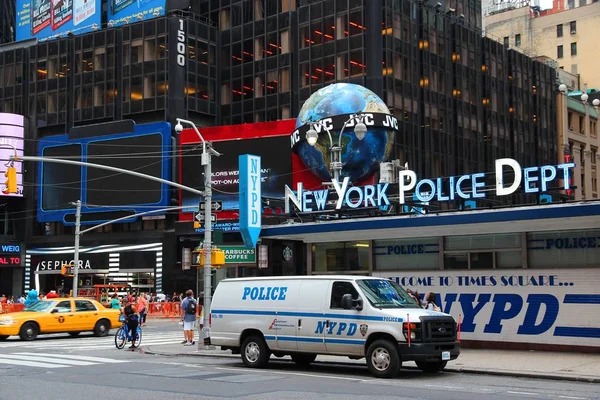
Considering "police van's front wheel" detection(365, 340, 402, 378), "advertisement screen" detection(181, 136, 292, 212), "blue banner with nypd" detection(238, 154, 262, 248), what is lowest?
"police van's front wheel" detection(365, 340, 402, 378)

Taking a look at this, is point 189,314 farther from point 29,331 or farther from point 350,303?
point 350,303

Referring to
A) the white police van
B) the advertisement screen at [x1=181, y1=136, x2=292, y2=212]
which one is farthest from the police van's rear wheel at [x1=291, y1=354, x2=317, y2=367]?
the advertisement screen at [x1=181, y1=136, x2=292, y2=212]

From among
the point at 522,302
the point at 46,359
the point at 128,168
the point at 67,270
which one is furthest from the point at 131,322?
the point at 128,168

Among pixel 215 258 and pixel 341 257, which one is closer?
pixel 215 258

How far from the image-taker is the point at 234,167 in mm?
59094

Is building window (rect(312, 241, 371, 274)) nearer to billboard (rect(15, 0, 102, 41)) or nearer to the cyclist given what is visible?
the cyclist

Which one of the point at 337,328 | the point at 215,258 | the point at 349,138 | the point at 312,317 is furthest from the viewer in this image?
the point at 349,138

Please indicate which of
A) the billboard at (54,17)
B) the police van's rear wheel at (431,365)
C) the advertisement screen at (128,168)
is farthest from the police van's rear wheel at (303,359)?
the billboard at (54,17)

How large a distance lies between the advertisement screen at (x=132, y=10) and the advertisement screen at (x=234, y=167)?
1680 centimetres

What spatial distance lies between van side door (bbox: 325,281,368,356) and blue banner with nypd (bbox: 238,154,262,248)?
35.4ft

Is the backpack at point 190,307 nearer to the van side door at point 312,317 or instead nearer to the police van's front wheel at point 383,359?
the van side door at point 312,317

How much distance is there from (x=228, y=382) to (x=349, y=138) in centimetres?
3551

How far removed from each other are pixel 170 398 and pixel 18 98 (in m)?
64.6

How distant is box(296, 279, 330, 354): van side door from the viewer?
17500 mm
